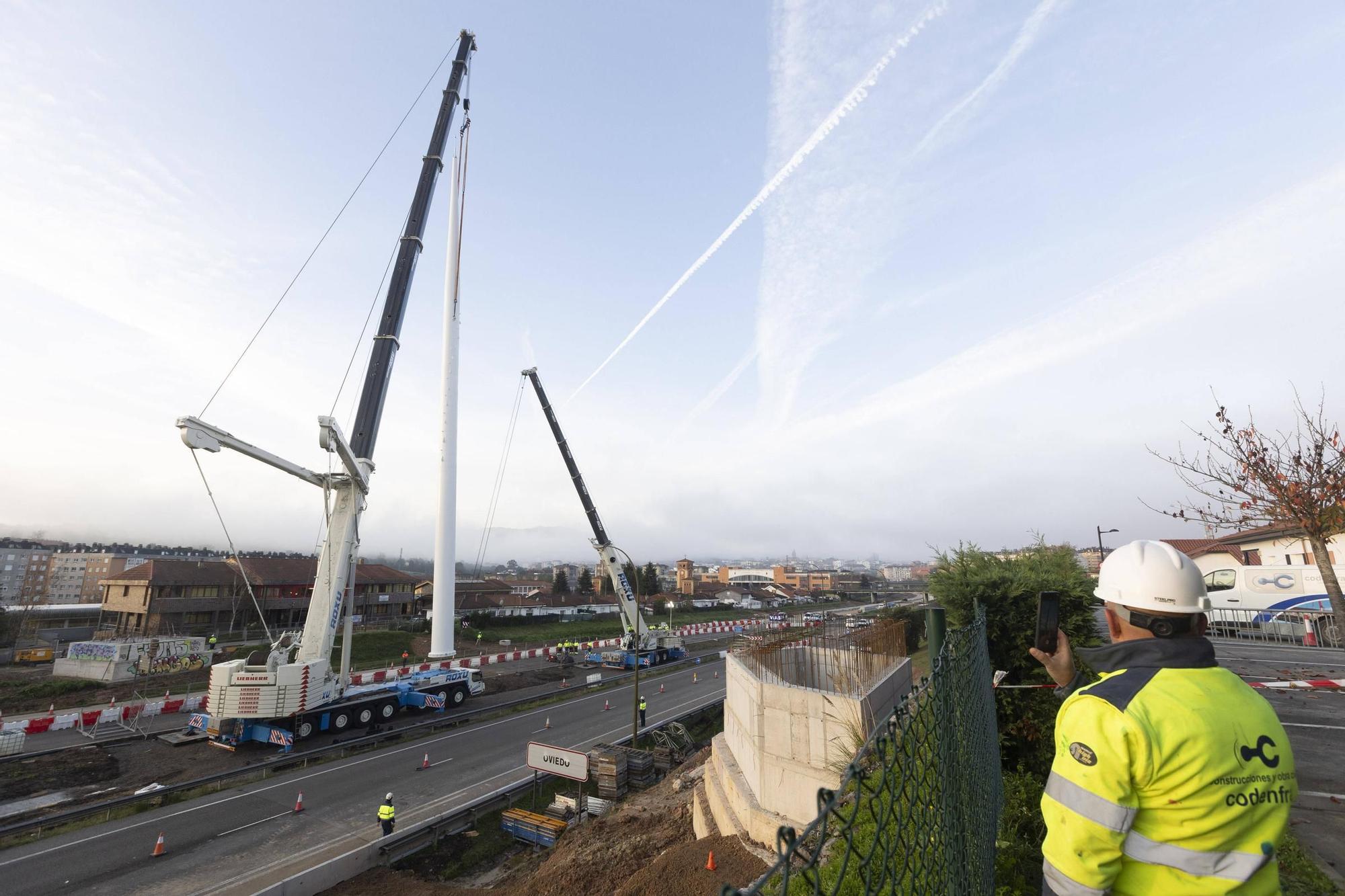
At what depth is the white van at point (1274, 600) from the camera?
29.7 m

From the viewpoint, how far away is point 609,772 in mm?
16953

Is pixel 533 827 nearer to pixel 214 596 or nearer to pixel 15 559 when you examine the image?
pixel 214 596

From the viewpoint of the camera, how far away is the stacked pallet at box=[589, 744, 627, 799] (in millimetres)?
16797

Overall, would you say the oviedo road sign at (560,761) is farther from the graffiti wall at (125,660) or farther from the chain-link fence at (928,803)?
the graffiti wall at (125,660)

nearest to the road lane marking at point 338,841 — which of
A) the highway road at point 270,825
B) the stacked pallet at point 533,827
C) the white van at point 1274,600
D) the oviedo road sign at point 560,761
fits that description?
the highway road at point 270,825

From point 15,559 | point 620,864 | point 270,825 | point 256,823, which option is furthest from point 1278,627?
point 15,559

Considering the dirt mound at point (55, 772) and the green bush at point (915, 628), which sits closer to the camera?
the dirt mound at point (55, 772)

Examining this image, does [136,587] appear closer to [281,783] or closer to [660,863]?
[281,783]

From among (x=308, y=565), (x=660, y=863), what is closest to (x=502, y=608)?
(x=308, y=565)

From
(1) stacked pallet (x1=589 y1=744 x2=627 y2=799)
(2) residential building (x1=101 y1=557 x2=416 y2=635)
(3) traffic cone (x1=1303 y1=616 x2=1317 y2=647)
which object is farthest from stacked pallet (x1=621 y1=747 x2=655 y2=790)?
(3) traffic cone (x1=1303 y1=616 x2=1317 y2=647)

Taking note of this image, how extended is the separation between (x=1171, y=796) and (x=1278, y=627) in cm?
4164

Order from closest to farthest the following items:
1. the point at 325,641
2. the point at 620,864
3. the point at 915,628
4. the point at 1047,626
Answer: the point at 1047,626, the point at 620,864, the point at 325,641, the point at 915,628

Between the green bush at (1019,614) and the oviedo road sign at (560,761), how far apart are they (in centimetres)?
1002

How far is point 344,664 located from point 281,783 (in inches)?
205
